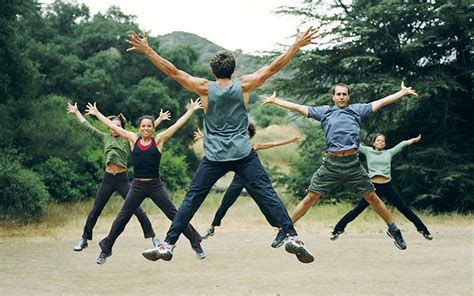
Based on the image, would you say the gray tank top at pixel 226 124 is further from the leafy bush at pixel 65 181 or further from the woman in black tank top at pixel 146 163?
the leafy bush at pixel 65 181

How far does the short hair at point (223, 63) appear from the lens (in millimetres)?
7641

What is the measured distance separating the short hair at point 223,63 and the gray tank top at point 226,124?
140mm

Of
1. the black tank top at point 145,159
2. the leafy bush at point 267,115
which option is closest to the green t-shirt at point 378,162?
the black tank top at point 145,159

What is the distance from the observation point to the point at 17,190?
68.4ft

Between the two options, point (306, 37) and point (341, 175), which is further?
point (341, 175)

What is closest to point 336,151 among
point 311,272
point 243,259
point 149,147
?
point 149,147

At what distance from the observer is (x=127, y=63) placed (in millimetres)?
36625

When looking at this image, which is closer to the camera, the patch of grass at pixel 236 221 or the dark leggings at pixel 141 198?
the dark leggings at pixel 141 198

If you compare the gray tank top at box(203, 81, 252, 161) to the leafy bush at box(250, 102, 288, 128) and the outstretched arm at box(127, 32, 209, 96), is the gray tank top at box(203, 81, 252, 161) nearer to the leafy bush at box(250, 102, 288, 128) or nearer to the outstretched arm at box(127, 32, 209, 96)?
the outstretched arm at box(127, 32, 209, 96)

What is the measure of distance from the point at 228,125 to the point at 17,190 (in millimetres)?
14746

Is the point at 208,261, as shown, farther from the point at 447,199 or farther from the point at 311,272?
the point at 447,199

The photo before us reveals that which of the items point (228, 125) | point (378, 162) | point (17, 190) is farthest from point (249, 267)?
point (17, 190)

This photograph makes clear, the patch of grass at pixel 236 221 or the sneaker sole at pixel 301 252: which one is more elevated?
the sneaker sole at pixel 301 252

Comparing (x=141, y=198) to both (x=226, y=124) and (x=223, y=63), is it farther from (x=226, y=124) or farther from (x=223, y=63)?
(x=223, y=63)
